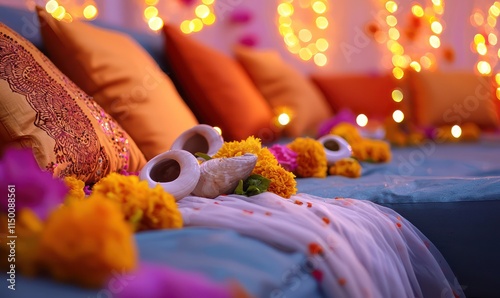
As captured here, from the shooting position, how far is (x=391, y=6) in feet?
11.5

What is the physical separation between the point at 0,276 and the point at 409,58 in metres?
3.40

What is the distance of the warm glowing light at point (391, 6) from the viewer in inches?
139

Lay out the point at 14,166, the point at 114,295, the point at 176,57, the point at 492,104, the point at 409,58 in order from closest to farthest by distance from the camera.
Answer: the point at 114,295
the point at 14,166
the point at 176,57
the point at 492,104
the point at 409,58

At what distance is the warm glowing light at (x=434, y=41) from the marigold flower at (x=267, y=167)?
294 centimetres

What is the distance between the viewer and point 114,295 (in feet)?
1.70

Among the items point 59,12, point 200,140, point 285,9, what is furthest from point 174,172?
point 285,9

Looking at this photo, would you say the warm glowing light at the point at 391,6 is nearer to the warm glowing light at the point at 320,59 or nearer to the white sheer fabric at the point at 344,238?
the warm glowing light at the point at 320,59

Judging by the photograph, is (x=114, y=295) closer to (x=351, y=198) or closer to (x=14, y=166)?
(x=14, y=166)

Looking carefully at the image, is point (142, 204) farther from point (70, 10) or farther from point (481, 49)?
point (481, 49)

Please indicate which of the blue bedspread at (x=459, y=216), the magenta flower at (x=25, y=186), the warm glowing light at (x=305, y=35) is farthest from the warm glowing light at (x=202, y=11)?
the magenta flower at (x=25, y=186)

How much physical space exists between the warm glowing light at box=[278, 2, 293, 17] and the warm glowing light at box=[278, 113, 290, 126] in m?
1.38

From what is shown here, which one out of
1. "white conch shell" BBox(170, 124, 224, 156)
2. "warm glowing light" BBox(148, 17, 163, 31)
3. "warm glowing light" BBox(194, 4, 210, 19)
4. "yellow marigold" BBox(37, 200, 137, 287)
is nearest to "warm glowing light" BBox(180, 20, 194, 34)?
"warm glowing light" BBox(194, 4, 210, 19)

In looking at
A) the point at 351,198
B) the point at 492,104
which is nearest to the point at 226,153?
the point at 351,198

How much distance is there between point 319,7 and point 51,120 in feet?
9.31
